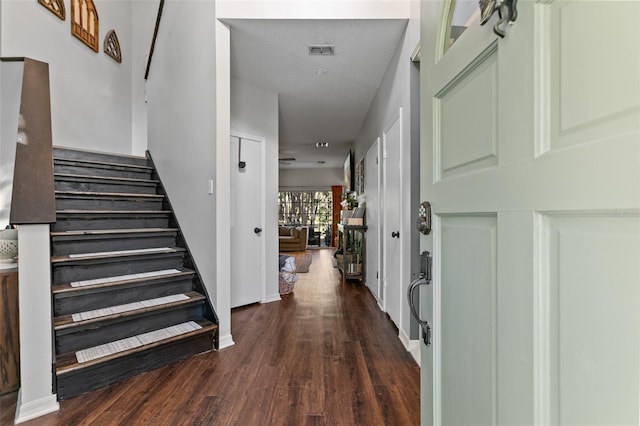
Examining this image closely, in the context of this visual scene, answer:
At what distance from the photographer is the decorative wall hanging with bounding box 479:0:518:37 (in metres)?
0.55

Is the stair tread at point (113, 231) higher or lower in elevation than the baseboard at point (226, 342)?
higher

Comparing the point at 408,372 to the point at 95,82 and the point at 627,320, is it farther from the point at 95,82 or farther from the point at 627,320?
the point at 95,82

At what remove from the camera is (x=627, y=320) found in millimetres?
382

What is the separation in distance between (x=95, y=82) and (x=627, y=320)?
5368mm

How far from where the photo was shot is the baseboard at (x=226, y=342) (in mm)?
2404

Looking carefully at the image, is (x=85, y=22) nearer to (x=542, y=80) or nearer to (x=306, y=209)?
(x=542, y=80)

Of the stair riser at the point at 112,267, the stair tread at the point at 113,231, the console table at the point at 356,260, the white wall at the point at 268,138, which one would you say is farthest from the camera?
the console table at the point at 356,260

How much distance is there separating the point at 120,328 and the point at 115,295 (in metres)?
0.26

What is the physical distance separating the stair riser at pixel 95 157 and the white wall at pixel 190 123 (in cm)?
28

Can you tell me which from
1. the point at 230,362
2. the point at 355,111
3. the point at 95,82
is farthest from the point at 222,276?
the point at 95,82

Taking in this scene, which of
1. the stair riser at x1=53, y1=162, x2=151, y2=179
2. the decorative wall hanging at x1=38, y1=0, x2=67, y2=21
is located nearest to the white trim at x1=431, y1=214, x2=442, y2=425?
the stair riser at x1=53, y1=162, x2=151, y2=179

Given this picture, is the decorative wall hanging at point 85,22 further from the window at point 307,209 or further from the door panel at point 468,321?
the window at point 307,209

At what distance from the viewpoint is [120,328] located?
2096mm

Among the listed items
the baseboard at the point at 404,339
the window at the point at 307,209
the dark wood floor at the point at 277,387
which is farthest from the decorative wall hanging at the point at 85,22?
the window at the point at 307,209
